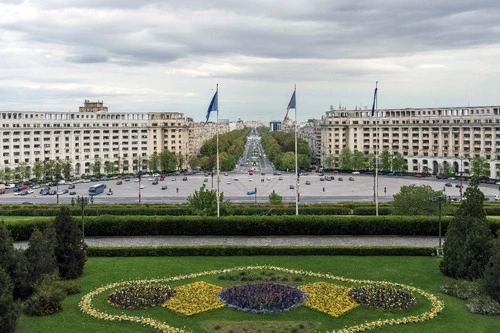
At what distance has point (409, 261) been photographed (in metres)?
Answer: 28.7

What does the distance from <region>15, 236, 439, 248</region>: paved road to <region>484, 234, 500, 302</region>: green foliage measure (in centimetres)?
1127

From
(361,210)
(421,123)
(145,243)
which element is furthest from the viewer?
(421,123)

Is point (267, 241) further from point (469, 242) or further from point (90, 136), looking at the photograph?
point (90, 136)

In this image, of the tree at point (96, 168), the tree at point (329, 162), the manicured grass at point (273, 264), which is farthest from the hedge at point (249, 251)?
the tree at point (329, 162)

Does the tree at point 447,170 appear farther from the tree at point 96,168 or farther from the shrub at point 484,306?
the shrub at point 484,306

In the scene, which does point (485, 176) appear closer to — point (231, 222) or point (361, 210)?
point (361, 210)

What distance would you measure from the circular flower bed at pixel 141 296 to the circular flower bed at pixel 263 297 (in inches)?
96.1

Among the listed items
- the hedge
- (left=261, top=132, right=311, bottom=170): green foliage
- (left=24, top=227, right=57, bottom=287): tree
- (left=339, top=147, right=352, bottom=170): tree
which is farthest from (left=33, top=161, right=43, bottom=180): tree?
(left=24, top=227, right=57, bottom=287): tree

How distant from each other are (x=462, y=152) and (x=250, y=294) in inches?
A: 3916

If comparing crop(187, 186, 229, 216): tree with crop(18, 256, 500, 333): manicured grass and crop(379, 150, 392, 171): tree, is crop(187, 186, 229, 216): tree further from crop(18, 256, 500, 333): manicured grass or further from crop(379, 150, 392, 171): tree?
crop(379, 150, 392, 171): tree

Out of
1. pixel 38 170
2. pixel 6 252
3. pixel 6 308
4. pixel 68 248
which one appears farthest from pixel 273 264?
pixel 38 170

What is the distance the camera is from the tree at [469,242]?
23.8 meters

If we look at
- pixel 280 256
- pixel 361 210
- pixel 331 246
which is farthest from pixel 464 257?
pixel 361 210

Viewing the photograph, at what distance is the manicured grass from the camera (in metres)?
18.8
